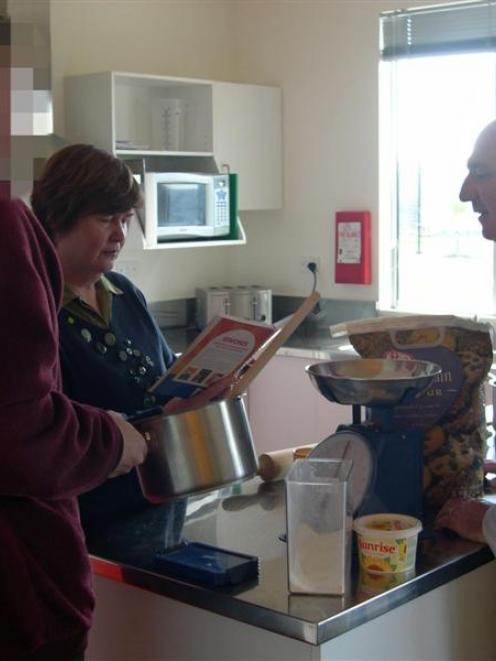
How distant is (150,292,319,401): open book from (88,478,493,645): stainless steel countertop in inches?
9.9

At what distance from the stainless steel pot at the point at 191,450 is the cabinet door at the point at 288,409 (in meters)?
2.26

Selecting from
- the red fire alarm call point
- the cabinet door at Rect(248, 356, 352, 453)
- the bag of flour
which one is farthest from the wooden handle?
the red fire alarm call point

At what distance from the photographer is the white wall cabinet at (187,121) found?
421 centimetres

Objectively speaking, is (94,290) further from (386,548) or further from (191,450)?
(386,548)

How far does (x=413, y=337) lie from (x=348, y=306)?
269 centimetres

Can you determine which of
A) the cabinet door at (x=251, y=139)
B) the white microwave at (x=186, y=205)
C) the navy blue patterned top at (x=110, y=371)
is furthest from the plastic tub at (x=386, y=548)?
the cabinet door at (x=251, y=139)

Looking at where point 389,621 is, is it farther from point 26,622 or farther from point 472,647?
point 26,622

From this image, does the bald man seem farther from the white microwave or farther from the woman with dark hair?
the white microwave

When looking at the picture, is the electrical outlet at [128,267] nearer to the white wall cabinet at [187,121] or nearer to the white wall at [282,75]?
the white wall at [282,75]

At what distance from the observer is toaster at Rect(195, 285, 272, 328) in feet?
15.5

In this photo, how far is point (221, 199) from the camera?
4.45m

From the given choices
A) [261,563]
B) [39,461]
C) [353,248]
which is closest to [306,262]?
[353,248]

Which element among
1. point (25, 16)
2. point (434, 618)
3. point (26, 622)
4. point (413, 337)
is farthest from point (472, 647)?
point (25, 16)

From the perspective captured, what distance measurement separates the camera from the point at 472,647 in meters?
1.87
